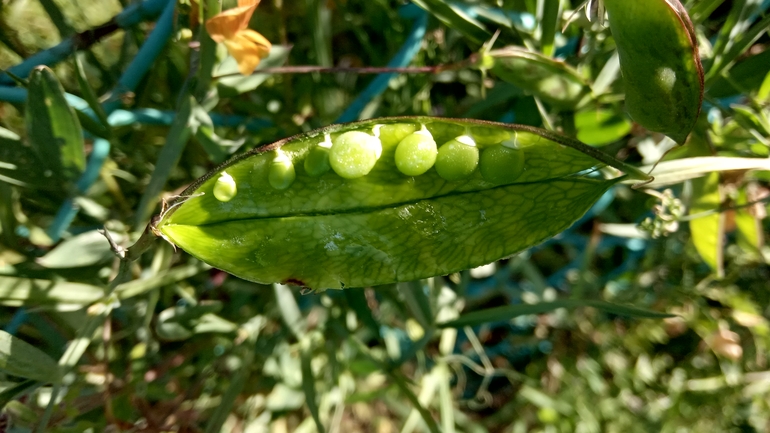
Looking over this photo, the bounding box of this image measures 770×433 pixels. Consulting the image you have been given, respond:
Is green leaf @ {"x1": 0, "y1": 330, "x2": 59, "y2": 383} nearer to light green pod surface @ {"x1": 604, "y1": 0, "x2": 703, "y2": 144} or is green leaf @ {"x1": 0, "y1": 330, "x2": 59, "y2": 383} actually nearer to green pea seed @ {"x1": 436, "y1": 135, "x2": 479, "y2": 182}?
green pea seed @ {"x1": 436, "y1": 135, "x2": 479, "y2": 182}

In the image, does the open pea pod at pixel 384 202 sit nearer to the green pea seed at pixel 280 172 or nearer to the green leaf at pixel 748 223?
the green pea seed at pixel 280 172

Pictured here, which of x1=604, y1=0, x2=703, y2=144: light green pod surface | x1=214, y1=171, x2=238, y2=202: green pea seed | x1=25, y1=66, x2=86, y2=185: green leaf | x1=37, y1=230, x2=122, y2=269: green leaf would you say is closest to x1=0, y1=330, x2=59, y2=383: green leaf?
x1=37, y1=230, x2=122, y2=269: green leaf

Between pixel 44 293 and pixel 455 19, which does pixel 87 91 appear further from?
pixel 455 19

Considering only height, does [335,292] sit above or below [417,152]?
below

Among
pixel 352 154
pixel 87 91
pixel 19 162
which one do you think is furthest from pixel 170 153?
pixel 352 154

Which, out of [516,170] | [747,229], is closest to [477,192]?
[516,170]

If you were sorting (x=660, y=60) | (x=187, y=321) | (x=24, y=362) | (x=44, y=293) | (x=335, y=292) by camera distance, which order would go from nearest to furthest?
(x=660, y=60)
(x=24, y=362)
(x=44, y=293)
(x=187, y=321)
(x=335, y=292)
